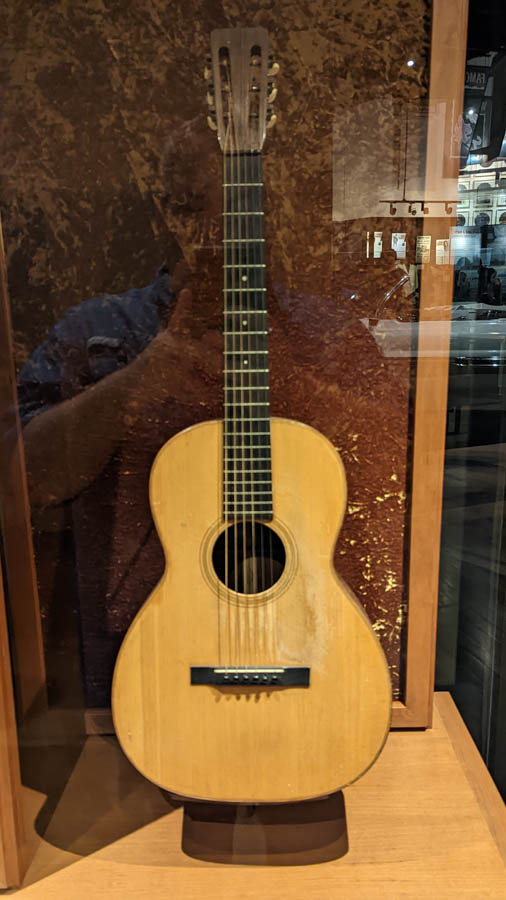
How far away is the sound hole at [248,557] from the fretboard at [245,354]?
3 cm

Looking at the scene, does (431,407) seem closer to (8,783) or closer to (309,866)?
(309,866)

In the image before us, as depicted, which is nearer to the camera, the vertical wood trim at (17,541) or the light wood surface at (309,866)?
the light wood surface at (309,866)

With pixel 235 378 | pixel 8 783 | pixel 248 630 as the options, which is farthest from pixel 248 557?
pixel 8 783

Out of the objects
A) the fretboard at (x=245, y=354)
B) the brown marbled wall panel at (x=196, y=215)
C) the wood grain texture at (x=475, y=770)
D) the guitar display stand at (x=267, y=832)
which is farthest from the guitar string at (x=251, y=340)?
the wood grain texture at (x=475, y=770)

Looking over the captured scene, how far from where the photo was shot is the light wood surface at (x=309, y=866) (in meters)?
1.01

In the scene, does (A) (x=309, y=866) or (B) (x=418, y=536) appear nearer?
(A) (x=309, y=866)

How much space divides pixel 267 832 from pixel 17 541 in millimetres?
663

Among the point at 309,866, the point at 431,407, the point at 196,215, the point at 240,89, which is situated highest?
the point at 240,89

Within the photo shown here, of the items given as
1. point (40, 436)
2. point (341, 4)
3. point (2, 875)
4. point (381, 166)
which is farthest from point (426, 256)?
point (2, 875)

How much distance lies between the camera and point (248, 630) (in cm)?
102

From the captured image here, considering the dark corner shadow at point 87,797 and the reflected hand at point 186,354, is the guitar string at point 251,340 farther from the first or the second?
the dark corner shadow at point 87,797

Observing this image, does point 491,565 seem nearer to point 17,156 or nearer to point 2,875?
point 2,875

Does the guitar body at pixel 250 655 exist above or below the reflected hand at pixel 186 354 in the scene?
below

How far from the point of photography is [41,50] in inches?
42.2
